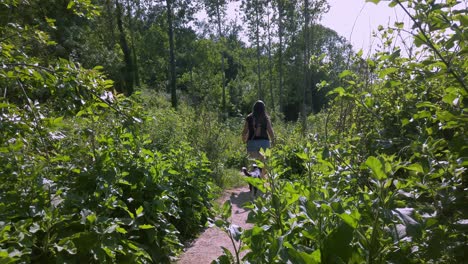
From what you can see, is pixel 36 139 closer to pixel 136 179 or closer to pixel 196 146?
pixel 136 179

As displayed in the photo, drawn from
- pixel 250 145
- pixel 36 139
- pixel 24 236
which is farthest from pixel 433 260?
pixel 250 145

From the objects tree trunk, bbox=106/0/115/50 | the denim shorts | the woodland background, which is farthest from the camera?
tree trunk, bbox=106/0/115/50

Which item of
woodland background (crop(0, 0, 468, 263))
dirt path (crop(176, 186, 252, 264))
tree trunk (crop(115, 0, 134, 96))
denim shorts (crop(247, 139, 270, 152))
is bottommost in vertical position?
dirt path (crop(176, 186, 252, 264))

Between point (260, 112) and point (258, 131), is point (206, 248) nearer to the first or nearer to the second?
point (258, 131)

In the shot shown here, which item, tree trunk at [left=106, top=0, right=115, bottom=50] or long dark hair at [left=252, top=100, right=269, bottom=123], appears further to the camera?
tree trunk at [left=106, top=0, right=115, bottom=50]

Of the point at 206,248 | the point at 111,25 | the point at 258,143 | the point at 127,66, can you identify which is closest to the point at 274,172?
the point at 206,248

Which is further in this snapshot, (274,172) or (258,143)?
(258,143)

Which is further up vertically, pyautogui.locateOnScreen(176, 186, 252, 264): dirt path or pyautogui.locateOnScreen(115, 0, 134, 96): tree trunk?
pyautogui.locateOnScreen(115, 0, 134, 96): tree trunk

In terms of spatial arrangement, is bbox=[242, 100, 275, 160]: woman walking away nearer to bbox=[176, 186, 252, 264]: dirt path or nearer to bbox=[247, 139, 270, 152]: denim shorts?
bbox=[247, 139, 270, 152]: denim shorts

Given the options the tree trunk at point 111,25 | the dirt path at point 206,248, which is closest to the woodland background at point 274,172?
the dirt path at point 206,248

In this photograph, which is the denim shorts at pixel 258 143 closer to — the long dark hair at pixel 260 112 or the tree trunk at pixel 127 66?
the long dark hair at pixel 260 112

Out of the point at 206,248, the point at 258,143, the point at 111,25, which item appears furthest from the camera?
the point at 111,25

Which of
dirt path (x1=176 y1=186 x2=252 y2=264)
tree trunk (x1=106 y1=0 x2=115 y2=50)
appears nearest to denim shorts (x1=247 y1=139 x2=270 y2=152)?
dirt path (x1=176 y1=186 x2=252 y2=264)

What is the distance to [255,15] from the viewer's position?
106 feet
